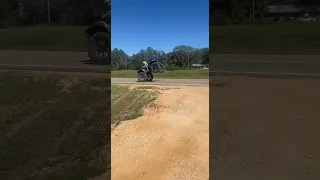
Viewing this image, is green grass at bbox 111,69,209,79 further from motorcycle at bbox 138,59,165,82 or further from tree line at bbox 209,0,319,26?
tree line at bbox 209,0,319,26

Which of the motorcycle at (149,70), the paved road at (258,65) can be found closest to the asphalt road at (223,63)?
the paved road at (258,65)

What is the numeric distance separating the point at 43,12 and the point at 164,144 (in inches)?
57.9

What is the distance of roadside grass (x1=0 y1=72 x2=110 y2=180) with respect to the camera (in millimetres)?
1864

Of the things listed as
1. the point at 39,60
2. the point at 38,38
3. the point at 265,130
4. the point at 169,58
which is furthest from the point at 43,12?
the point at 265,130

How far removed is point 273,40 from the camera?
307cm

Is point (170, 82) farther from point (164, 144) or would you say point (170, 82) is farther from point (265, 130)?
point (265, 130)

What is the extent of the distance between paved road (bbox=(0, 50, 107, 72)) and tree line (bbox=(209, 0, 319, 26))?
115cm

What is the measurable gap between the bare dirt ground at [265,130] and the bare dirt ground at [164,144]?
0.46 feet

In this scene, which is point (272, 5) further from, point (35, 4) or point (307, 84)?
point (35, 4)

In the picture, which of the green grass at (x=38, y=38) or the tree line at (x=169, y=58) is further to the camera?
the tree line at (x=169, y=58)

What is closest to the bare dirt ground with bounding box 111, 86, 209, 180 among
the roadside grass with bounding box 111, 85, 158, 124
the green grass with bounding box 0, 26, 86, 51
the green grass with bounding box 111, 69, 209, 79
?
the roadside grass with bounding box 111, 85, 158, 124

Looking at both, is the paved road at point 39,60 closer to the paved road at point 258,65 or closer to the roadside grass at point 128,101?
the roadside grass at point 128,101

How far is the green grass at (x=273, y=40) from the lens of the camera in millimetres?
2918

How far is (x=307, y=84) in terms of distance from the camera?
9.43 ft
